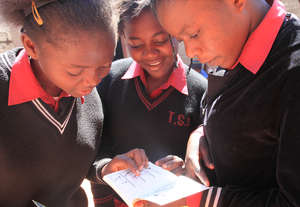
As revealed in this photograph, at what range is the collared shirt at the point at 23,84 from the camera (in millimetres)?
856

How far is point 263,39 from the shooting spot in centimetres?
69

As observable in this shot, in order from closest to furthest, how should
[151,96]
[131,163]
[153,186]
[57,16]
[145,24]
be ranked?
1. [57,16]
2. [153,186]
3. [131,163]
4. [145,24]
5. [151,96]

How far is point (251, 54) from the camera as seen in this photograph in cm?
70

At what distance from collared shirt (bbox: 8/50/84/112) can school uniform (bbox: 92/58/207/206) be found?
1.52ft

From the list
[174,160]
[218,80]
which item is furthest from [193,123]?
[218,80]

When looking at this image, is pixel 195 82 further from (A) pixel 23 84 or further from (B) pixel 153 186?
(A) pixel 23 84

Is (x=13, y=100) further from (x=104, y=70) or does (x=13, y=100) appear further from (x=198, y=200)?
(x=198, y=200)

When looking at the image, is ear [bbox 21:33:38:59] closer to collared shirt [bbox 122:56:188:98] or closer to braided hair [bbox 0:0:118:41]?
braided hair [bbox 0:0:118:41]

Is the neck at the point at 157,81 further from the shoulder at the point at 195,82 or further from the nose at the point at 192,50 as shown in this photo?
the nose at the point at 192,50

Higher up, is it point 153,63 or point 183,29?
point 183,29

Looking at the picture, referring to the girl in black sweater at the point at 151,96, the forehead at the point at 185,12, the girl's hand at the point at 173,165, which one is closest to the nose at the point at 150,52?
the girl in black sweater at the point at 151,96

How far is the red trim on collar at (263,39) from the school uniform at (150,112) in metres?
0.50

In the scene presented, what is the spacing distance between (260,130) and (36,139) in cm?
81

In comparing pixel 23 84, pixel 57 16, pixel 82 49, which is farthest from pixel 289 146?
pixel 23 84
